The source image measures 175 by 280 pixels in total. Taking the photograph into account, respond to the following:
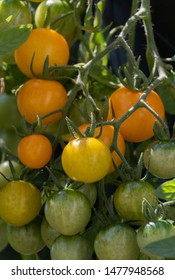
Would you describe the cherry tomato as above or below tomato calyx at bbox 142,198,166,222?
below

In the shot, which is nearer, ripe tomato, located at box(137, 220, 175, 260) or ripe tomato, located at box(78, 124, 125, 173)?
ripe tomato, located at box(137, 220, 175, 260)

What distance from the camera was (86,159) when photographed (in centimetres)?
81

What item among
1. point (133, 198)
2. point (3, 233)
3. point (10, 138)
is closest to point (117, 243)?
point (133, 198)

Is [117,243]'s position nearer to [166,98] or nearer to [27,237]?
[27,237]

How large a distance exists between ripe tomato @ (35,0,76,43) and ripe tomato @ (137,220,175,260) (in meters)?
0.40

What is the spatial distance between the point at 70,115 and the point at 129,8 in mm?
288

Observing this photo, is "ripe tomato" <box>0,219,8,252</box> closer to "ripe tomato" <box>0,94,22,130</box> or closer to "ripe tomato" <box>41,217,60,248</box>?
"ripe tomato" <box>41,217,60,248</box>

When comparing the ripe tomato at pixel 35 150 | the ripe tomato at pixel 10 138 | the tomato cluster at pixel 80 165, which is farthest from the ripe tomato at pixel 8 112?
the ripe tomato at pixel 35 150

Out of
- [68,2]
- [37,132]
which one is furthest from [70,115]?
[68,2]

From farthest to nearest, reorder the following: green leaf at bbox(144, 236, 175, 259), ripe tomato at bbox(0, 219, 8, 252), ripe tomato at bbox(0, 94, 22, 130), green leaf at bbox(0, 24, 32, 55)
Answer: ripe tomato at bbox(0, 94, 22, 130)
ripe tomato at bbox(0, 219, 8, 252)
green leaf at bbox(0, 24, 32, 55)
green leaf at bbox(144, 236, 175, 259)

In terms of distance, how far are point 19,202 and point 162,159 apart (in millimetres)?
213

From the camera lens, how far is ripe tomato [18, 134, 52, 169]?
891mm

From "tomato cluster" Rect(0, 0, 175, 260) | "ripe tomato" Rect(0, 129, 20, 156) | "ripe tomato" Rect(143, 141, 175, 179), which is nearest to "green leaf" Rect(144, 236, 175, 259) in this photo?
"tomato cluster" Rect(0, 0, 175, 260)
